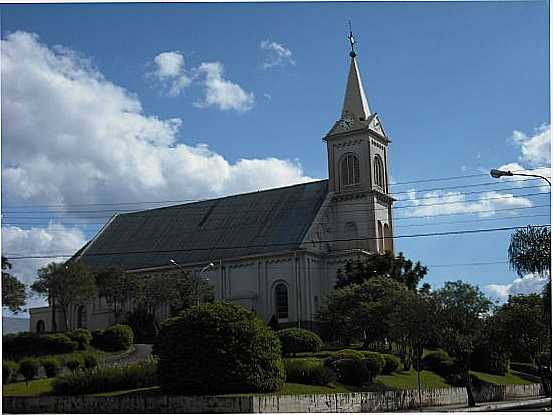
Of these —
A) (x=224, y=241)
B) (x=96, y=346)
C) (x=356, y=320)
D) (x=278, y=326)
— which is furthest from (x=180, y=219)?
(x=356, y=320)

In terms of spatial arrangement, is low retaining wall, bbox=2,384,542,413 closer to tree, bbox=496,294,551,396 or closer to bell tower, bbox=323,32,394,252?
tree, bbox=496,294,551,396

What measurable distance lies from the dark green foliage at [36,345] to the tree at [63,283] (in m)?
11.7

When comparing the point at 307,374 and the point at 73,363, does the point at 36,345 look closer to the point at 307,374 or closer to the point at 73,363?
the point at 73,363

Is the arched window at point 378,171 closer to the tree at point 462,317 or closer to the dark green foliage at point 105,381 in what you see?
the tree at point 462,317

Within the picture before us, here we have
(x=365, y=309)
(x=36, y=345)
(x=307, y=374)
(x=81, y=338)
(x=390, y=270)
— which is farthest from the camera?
(x=390, y=270)

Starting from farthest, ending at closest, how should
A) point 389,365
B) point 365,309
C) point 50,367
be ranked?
point 365,309
point 50,367
point 389,365

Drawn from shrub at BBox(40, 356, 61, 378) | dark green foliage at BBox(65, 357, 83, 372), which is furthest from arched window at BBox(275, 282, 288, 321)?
shrub at BBox(40, 356, 61, 378)

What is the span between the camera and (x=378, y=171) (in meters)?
79.3

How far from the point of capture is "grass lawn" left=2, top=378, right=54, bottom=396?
3610 centimetres

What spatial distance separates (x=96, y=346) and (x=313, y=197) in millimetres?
28120

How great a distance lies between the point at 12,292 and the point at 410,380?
2739 cm

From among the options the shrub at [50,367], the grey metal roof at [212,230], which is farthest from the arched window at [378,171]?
the shrub at [50,367]

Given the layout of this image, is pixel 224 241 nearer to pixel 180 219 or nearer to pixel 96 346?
pixel 180 219

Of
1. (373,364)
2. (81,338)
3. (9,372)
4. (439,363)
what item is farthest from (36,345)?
(439,363)
